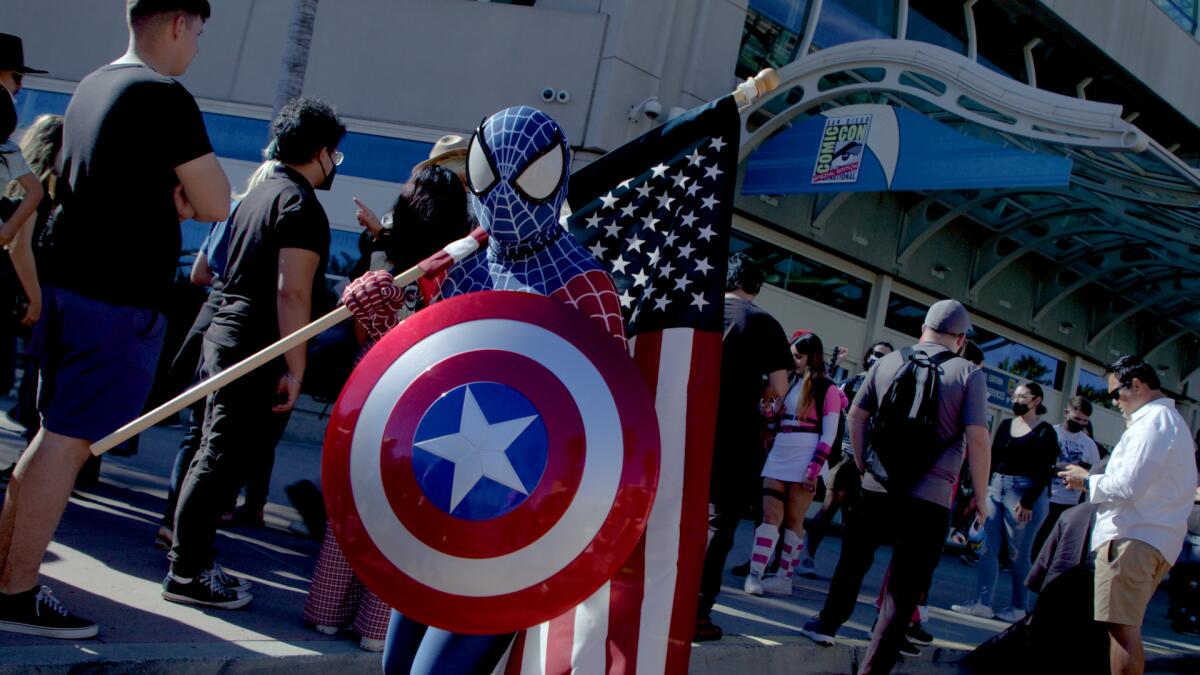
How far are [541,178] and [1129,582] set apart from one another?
3.78 metres

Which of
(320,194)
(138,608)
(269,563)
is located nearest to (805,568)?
(269,563)

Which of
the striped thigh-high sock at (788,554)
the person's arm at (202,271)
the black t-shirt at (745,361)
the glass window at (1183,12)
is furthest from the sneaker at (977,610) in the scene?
the glass window at (1183,12)

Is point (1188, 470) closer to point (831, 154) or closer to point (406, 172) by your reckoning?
point (831, 154)

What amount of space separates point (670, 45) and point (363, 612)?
31.8 ft

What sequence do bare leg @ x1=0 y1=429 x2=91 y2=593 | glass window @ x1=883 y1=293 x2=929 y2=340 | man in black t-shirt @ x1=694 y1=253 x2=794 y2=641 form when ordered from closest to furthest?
bare leg @ x1=0 y1=429 x2=91 y2=593 < man in black t-shirt @ x1=694 y1=253 x2=794 y2=641 < glass window @ x1=883 y1=293 x2=929 y2=340

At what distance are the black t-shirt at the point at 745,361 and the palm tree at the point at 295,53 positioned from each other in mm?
6828

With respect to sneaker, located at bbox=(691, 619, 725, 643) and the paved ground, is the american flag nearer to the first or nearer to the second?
the paved ground

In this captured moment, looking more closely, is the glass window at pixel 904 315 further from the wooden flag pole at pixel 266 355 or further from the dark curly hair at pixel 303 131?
the wooden flag pole at pixel 266 355

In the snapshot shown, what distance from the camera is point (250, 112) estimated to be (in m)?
12.4

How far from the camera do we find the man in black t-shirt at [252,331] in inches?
137

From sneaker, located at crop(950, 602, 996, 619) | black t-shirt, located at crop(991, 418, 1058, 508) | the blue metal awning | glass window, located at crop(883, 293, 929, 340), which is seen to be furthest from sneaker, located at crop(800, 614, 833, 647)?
glass window, located at crop(883, 293, 929, 340)

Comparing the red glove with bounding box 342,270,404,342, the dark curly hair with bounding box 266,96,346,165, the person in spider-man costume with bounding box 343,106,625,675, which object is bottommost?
the red glove with bounding box 342,270,404,342

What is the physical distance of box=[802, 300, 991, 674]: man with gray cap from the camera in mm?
4266

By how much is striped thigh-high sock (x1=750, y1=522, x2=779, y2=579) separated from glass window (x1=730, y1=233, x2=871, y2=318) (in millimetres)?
7284
